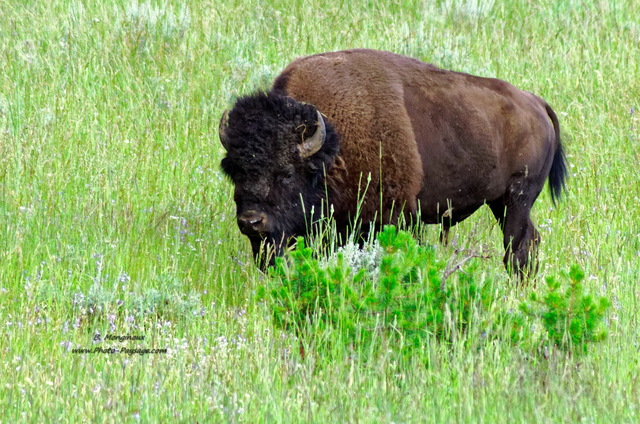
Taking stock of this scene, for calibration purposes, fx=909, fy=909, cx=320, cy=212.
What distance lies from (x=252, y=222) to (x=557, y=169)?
109 inches

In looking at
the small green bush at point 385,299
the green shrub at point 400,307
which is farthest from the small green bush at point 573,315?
the small green bush at point 385,299

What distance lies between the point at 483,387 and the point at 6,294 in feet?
8.38

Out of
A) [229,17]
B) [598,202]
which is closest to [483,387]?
[598,202]

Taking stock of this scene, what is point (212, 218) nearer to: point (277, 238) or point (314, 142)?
point (277, 238)

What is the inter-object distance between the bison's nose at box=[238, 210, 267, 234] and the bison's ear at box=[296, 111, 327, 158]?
47 centimetres

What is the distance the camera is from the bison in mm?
5180

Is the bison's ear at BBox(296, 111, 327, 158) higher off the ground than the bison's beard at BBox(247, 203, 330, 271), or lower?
higher

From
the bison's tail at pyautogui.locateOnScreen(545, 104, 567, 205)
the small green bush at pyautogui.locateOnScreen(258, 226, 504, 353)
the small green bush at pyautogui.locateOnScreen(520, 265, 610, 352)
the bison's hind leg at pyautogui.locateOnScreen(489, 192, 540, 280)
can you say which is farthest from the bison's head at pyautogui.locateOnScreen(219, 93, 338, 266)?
the bison's tail at pyautogui.locateOnScreen(545, 104, 567, 205)

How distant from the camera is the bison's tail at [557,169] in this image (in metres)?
6.71

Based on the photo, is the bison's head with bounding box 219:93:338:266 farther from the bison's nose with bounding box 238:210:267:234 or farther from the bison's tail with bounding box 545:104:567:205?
the bison's tail with bounding box 545:104:567:205

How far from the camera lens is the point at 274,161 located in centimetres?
518

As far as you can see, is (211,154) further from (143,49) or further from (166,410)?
(166,410)

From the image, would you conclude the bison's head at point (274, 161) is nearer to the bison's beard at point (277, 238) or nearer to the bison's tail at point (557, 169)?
the bison's beard at point (277, 238)

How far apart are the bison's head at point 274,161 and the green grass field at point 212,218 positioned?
0.41 metres
